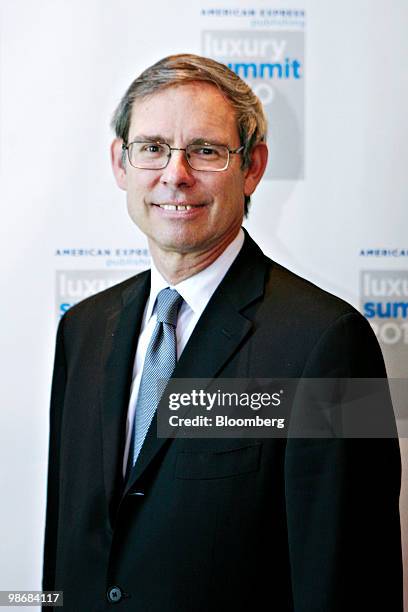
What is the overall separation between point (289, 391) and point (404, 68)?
95 centimetres

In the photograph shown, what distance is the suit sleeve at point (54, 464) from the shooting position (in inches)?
69.7

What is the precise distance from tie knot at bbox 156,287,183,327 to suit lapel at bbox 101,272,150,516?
0.27 ft

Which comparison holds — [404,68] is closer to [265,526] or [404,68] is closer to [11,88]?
[11,88]

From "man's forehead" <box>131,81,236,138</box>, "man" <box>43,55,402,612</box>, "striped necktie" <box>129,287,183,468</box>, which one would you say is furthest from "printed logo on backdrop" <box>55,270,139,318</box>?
"man's forehead" <box>131,81,236,138</box>

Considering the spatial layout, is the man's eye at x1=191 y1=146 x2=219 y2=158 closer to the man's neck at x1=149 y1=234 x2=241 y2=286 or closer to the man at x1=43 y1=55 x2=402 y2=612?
the man at x1=43 y1=55 x2=402 y2=612

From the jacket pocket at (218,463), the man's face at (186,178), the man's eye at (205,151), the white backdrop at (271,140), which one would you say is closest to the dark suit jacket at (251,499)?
the jacket pocket at (218,463)

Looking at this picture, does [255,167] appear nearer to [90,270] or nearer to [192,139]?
[192,139]

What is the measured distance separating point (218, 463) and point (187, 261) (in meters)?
0.39

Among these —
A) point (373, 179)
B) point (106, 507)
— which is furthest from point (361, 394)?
point (373, 179)

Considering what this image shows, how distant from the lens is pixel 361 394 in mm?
1420

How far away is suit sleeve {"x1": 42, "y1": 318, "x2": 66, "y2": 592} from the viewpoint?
177 cm

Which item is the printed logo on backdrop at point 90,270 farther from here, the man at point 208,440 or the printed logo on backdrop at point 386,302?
the printed logo on backdrop at point 386,302

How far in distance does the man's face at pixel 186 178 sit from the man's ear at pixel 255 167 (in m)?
0.05

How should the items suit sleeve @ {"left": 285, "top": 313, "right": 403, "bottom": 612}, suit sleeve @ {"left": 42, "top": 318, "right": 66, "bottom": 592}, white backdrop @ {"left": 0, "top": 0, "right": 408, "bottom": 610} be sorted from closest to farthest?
suit sleeve @ {"left": 285, "top": 313, "right": 403, "bottom": 612}, suit sleeve @ {"left": 42, "top": 318, "right": 66, "bottom": 592}, white backdrop @ {"left": 0, "top": 0, "right": 408, "bottom": 610}
